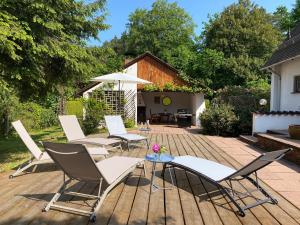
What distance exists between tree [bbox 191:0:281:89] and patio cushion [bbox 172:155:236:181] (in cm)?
2203

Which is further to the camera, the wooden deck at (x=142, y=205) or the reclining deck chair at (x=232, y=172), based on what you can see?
the reclining deck chair at (x=232, y=172)

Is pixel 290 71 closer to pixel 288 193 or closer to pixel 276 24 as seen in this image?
pixel 288 193

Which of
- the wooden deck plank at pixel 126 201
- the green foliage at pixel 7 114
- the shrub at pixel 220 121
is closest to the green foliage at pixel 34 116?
the green foliage at pixel 7 114

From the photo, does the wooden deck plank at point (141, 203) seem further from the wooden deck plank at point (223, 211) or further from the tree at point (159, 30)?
the tree at point (159, 30)

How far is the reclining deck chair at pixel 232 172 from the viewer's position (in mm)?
3922

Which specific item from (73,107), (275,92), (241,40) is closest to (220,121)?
(275,92)

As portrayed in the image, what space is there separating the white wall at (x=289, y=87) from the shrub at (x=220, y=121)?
2.22 m

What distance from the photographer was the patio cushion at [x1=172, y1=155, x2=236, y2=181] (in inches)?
173

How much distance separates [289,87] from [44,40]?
400 inches

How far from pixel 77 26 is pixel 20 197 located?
5523mm

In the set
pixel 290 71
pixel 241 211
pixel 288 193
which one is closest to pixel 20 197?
pixel 241 211

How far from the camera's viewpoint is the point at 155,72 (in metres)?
19.1

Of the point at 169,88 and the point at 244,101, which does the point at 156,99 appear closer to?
the point at 169,88

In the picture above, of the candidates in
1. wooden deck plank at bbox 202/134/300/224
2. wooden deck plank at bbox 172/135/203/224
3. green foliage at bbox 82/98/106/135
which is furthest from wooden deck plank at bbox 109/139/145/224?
green foliage at bbox 82/98/106/135
